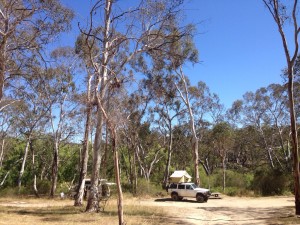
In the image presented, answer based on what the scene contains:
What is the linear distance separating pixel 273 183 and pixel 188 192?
10724 millimetres

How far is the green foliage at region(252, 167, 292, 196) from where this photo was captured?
109 ft

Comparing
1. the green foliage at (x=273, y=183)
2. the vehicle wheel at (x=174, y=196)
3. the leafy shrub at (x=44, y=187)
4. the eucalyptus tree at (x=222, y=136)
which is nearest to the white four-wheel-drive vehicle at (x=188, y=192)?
the vehicle wheel at (x=174, y=196)

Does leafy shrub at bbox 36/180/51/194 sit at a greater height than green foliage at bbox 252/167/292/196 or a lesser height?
lesser

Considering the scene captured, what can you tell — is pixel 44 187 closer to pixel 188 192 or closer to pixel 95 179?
pixel 188 192

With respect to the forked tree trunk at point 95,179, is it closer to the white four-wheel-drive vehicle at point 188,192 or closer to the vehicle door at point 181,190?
the white four-wheel-drive vehicle at point 188,192

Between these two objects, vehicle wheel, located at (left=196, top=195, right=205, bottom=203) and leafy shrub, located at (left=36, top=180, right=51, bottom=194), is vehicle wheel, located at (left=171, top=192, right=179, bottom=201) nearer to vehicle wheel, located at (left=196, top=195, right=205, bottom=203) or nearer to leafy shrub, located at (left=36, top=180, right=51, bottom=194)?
vehicle wheel, located at (left=196, top=195, right=205, bottom=203)

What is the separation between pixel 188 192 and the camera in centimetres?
2730

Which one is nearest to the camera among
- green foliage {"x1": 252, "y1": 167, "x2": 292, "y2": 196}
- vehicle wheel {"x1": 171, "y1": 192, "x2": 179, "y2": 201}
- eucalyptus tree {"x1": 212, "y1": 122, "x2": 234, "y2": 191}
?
vehicle wheel {"x1": 171, "y1": 192, "x2": 179, "y2": 201}

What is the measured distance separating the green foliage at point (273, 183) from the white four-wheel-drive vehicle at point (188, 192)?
943 cm

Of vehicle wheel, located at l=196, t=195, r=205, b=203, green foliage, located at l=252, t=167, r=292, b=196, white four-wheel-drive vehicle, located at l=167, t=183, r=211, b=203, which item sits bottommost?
vehicle wheel, located at l=196, t=195, r=205, b=203

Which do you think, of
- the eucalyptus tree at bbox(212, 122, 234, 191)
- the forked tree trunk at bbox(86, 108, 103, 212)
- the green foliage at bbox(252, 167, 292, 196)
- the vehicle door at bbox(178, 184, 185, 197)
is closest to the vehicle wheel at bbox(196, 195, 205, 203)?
the vehicle door at bbox(178, 184, 185, 197)

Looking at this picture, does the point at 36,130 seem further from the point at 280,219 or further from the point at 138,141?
the point at 280,219

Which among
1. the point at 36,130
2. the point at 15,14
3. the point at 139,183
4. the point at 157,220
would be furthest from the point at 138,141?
the point at 15,14

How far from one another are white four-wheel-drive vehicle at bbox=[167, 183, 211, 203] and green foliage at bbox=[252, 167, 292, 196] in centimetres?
943
